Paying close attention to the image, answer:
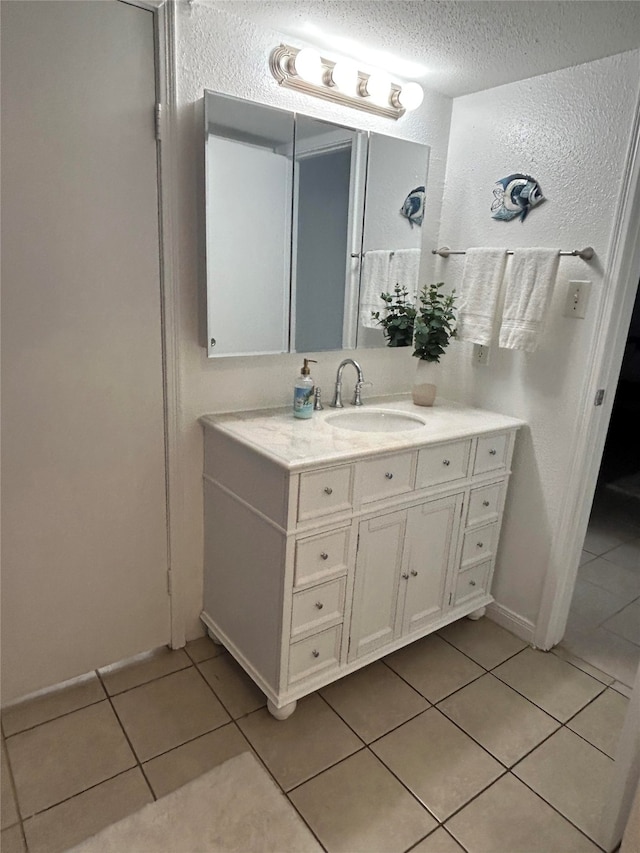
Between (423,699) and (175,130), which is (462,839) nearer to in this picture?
(423,699)

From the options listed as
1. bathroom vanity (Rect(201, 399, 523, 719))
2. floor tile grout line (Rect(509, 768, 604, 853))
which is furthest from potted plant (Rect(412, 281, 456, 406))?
floor tile grout line (Rect(509, 768, 604, 853))

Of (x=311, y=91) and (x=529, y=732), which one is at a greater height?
(x=311, y=91)

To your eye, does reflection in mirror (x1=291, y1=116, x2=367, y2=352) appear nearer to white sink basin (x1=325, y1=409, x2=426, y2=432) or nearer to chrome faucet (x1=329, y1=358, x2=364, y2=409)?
chrome faucet (x1=329, y1=358, x2=364, y2=409)

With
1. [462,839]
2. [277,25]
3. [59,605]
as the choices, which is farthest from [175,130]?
[462,839]

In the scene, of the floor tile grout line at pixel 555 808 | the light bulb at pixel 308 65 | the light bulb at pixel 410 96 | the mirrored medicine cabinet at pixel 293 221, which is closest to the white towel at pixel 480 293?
the mirrored medicine cabinet at pixel 293 221

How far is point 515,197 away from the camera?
6.64 ft

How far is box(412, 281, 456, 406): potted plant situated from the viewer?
2.19 metres

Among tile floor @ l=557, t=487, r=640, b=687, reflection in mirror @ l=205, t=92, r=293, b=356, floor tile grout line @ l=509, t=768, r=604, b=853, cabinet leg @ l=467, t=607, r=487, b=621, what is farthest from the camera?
cabinet leg @ l=467, t=607, r=487, b=621

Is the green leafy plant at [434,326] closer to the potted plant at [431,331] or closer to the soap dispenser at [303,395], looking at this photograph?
the potted plant at [431,331]

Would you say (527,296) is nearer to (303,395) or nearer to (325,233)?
(325,233)

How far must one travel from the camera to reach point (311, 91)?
177 cm

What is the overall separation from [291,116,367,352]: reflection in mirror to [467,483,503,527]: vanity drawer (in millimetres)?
736

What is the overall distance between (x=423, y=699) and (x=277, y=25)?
2185 mm

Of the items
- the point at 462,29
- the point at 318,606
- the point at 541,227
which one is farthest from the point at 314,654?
the point at 462,29
